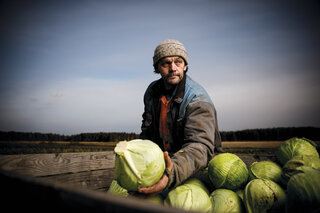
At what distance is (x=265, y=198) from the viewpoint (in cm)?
177

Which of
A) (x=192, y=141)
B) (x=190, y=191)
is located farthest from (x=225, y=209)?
(x=192, y=141)

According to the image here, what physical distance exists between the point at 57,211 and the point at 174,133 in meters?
2.45

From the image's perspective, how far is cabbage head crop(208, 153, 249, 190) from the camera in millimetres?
2168

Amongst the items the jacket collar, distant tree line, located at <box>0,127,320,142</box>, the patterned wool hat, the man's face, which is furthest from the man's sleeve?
distant tree line, located at <box>0,127,320,142</box>

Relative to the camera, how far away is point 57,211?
0.83m

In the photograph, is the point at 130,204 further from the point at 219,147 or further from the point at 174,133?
the point at 219,147

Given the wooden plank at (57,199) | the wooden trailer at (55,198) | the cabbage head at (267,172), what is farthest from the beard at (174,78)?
the wooden plank at (57,199)

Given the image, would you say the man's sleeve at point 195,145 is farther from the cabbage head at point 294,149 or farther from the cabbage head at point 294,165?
the cabbage head at point 294,149

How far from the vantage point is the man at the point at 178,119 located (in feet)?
6.36

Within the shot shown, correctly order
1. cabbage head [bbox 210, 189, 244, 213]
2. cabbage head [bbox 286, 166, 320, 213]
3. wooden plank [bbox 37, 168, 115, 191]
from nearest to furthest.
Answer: cabbage head [bbox 286, 166, 320, 213] → cabbage head [bbox 210, 189, 244, 213] → wooden plank [bbox 37, 168, 115, 191]

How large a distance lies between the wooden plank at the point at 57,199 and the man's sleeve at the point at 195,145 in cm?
108

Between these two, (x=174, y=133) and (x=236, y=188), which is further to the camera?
(x=174, y=133)

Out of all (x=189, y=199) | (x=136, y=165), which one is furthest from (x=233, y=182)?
(x=136, y=165)

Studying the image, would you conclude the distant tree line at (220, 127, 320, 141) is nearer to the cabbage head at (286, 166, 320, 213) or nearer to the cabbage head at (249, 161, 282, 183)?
the cabbage head at (249, 161, 282, 183)
